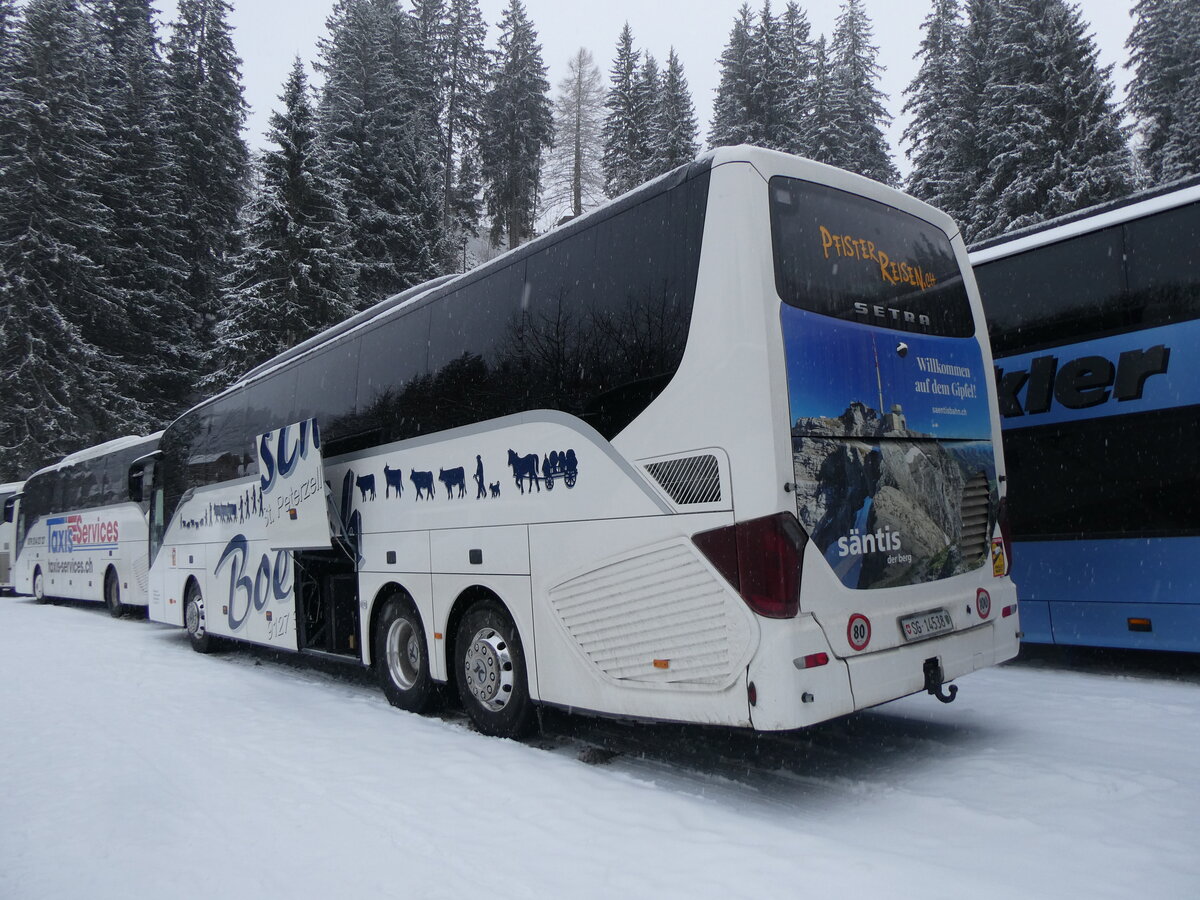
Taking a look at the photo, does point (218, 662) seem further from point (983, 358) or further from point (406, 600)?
point (983, 358)

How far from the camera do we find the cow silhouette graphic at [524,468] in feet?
19.4

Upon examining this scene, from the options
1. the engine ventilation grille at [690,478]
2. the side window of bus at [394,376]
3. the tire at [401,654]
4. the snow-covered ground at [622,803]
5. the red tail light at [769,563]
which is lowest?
the snow-covered ground at [622,803]

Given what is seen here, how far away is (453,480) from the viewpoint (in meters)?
6.80

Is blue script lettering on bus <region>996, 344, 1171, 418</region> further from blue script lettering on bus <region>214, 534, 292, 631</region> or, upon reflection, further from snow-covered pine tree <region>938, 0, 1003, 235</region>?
snow-covered pine tree <region>938, 0, 1003, 235</region>

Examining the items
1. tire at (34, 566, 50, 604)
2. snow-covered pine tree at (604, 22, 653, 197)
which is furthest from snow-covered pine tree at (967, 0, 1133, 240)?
tire at (34, 566, 50, 604)

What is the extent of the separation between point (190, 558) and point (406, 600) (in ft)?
21.7

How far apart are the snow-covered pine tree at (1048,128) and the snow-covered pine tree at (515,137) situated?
71.5ft

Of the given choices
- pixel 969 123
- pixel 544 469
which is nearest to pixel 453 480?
pixel 544 469

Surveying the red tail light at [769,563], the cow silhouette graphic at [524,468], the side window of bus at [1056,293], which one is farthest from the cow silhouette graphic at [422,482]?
the side window of bus at [1056,293]

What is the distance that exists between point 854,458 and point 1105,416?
373 centimetres

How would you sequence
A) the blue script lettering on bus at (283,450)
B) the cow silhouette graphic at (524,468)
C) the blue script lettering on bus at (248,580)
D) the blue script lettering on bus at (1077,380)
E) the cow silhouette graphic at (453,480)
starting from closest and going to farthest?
1. the cow silhouette graphic at (524,468)
2. the cow silhouette graphic at (453,480)
3. the blue script lettering on bus at (1077,380)
4. the blue script lettering on bus at (283,450)
5. the blue script lettering on bus at (248,580)

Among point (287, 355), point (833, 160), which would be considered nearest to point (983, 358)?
point (287, 355)

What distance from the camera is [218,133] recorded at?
39156mm

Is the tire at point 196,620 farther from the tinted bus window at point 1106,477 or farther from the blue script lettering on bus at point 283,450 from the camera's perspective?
the tinted bus window at point 1106,477
